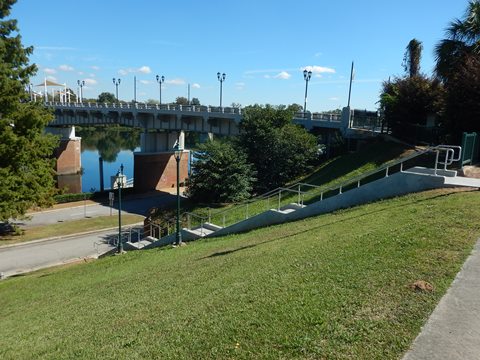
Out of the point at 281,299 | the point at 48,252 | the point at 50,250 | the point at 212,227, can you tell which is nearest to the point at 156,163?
the point at 50,250

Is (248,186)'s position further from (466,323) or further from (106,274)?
(466,323)

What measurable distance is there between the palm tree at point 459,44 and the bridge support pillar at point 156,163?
117 ft

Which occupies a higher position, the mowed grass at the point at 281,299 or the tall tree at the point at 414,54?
the tall tree at the point at 414,54

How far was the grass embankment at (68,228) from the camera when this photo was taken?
28.9 meters

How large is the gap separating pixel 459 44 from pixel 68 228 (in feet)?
94.9

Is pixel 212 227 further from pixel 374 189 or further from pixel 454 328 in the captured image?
pixel 454 328

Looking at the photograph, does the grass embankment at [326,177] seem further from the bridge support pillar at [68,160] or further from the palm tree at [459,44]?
the bridge support pillar at [68,160]

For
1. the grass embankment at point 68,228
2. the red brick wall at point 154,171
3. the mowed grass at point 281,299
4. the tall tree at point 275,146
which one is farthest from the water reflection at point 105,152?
the mowed grass at point 281,299

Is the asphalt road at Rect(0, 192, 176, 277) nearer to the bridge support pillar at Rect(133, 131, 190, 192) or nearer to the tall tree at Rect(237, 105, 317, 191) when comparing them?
the tall tree at Rect(237, 105, 317, 191)

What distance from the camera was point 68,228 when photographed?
31859 millimetres

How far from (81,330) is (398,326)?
5153mm

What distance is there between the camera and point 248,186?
26.9 m

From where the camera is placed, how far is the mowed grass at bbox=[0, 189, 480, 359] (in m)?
4.73

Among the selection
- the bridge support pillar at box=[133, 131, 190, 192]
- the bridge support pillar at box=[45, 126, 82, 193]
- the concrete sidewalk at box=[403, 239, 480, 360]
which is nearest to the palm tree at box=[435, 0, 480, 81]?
the concrete sidewalk at box=[403, 239, 480, 360]
